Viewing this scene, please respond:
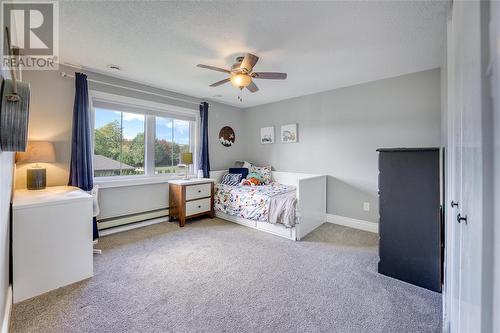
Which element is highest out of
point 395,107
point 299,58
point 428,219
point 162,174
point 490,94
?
point 299,58

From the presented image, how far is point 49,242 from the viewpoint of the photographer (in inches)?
73.4

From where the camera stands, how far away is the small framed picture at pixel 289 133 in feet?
14.1

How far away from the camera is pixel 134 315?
160cm

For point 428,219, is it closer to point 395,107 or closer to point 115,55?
point 395,107

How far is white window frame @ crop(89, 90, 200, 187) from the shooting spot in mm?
3205

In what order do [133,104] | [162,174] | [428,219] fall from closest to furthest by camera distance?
[428,219], [133,104], [162,174]

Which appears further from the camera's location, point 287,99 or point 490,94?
point 287,99

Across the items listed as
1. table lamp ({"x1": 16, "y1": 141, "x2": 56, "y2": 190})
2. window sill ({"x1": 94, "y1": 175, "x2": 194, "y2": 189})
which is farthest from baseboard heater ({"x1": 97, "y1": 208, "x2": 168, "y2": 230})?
table lamp ({"x1": 16, "y1": 141, "x2": 56, "y2": 190})

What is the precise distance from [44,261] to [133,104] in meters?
2.43

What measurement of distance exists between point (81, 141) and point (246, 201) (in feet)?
7.83

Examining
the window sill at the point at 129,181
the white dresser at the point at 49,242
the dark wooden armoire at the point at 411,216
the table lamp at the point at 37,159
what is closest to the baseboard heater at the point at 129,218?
the window sill at the point at 129,181

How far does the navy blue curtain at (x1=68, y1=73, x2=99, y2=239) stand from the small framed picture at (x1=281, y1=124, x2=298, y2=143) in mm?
3226

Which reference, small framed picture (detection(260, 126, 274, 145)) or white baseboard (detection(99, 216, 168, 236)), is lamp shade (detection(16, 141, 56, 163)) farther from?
small framed picture (detection(260, 126, 274, 145))

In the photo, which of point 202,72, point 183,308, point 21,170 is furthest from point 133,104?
point 183,308
